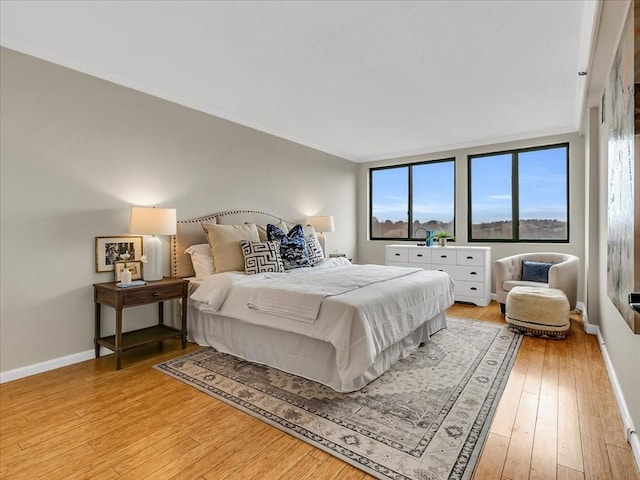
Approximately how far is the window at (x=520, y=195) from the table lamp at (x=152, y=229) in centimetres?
463

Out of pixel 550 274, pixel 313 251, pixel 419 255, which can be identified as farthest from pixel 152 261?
pixel 550 274

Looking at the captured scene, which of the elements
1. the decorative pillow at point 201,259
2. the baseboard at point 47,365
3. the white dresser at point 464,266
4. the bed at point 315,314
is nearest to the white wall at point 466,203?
the white dresser at point 464,266

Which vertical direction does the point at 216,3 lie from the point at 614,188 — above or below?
above

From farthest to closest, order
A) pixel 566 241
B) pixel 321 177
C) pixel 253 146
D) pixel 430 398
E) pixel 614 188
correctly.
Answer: pixel 321 177 < pixel 566 241 < pixel 253 146 < pixel 430 398 < pixel 614 188

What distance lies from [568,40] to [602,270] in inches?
79.8

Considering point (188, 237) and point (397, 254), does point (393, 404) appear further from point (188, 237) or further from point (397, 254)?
point (397, 254)

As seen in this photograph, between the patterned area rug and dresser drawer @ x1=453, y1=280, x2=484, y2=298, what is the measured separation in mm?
1902

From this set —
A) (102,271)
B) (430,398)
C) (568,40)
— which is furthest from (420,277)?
(102,271)

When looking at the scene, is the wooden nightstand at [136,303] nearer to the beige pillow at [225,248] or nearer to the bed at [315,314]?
the bed at [315,314]

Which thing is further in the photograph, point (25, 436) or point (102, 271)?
point (102, 271)

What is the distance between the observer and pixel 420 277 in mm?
3346

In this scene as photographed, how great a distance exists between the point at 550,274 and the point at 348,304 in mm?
3036

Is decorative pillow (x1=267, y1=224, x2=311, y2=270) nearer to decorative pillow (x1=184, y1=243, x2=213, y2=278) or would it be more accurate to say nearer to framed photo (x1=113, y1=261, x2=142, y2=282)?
decorative pillow (x1=184, y1=243, x2=213, y2=278)

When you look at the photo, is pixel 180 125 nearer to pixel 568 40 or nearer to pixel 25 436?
pixel 25 436
